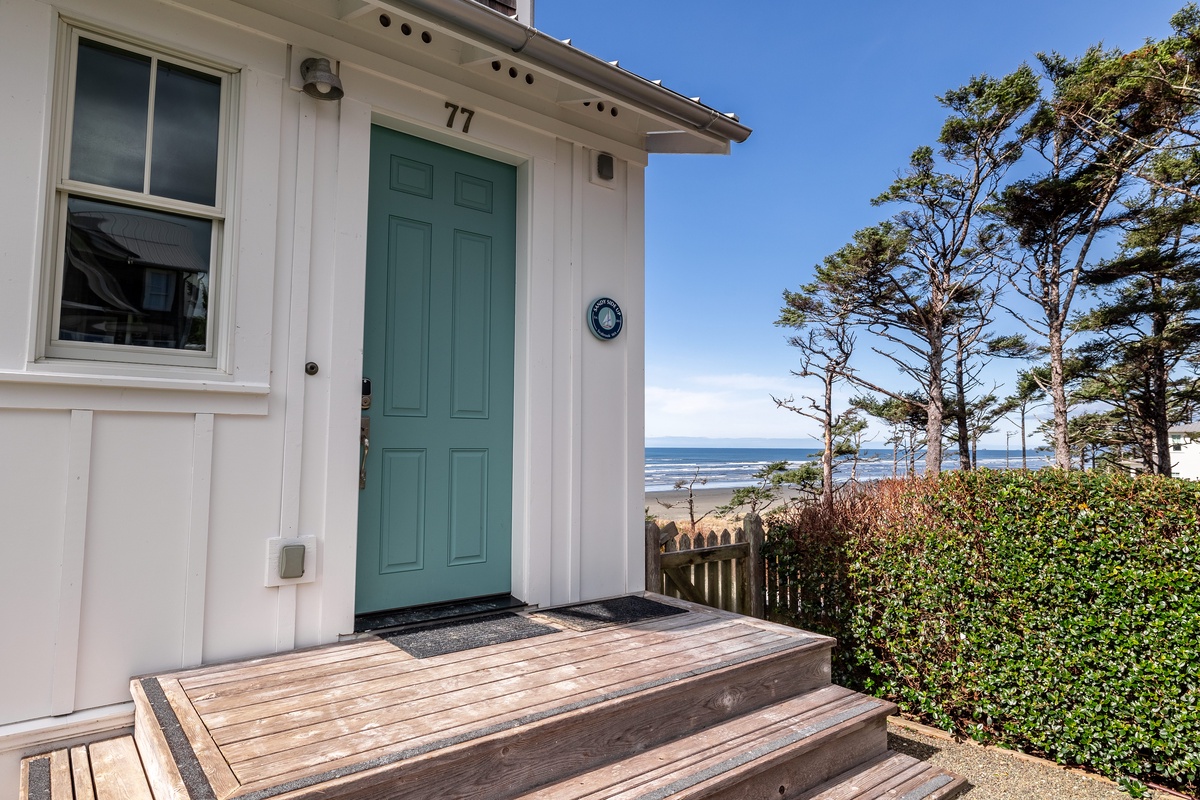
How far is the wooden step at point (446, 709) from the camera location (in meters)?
1.50

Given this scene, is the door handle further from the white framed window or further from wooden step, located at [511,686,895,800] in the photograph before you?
wooden step, located at [511,686,895,800]

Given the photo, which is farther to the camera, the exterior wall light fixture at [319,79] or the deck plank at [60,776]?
the exterior wall light fixture at [319,79]

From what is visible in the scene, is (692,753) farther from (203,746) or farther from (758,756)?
(203,746)

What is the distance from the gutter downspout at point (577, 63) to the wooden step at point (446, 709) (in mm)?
2384

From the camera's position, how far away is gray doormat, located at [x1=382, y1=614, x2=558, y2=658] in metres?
2.37

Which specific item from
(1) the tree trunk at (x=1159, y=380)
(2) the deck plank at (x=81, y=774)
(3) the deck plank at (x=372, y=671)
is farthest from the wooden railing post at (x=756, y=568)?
(1) the tree trunk at (x=1159, y=380)

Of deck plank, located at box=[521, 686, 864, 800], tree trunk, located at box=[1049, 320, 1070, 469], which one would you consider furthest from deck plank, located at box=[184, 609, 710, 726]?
tree trunk, located at box=[1049, 320, 1070, 469]

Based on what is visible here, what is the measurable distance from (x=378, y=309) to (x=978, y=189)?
16.5 m

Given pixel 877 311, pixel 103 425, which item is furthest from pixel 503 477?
pixel 877 311

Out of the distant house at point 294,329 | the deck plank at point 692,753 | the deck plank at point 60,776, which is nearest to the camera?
the deck plank at point 60,776

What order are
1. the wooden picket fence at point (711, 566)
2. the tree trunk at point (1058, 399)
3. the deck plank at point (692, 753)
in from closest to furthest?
the deck plank at point (692, 753) → the wooden picket fence at point (711, 566) → the tree trunk at point (1058, 399)

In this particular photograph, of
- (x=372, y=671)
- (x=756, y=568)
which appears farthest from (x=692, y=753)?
(x=756, y=568)

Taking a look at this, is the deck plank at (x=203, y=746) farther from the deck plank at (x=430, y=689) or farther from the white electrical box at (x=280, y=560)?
the white electrical box at (x=280, y=560)

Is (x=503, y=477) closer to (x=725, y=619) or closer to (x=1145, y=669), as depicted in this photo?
Answer: (x=725, y=619)
